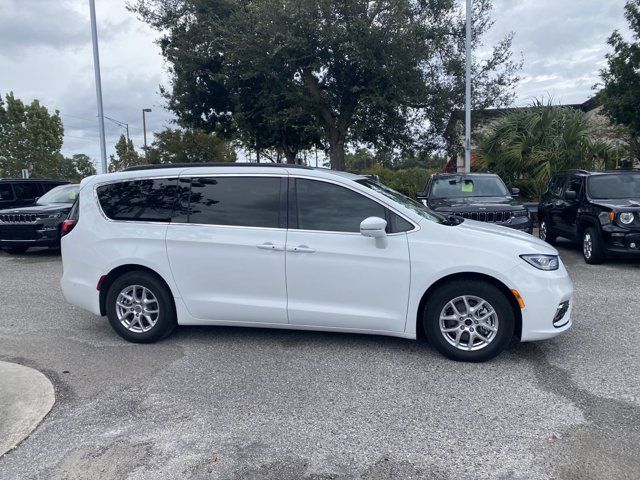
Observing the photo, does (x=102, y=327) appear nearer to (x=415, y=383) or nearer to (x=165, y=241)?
(x=165, y=241)

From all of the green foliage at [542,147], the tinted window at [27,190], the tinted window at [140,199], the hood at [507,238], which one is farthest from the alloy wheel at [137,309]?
the green foliage at [542,147]

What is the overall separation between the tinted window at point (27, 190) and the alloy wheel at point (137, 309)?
998 cm

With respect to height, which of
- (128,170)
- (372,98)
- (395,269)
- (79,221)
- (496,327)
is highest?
(372,98)

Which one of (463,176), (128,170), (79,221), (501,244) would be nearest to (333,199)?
(501,244)

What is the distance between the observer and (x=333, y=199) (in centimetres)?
504

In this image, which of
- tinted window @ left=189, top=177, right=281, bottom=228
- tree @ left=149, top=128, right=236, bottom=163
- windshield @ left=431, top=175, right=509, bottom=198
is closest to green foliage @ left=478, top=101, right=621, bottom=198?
windshield @ left=431, top=175, right=509, bottom=198

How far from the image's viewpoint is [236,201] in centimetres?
522

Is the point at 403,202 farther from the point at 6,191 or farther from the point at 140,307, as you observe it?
the point at 6,191

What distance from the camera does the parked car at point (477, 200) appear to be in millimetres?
9195

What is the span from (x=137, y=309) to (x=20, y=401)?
1.50 m

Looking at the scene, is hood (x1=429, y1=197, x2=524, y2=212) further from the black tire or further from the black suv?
the black tire

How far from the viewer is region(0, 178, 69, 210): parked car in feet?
43.4

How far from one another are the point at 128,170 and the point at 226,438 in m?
3.35

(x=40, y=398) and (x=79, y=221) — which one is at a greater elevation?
(x=79, y=221)
